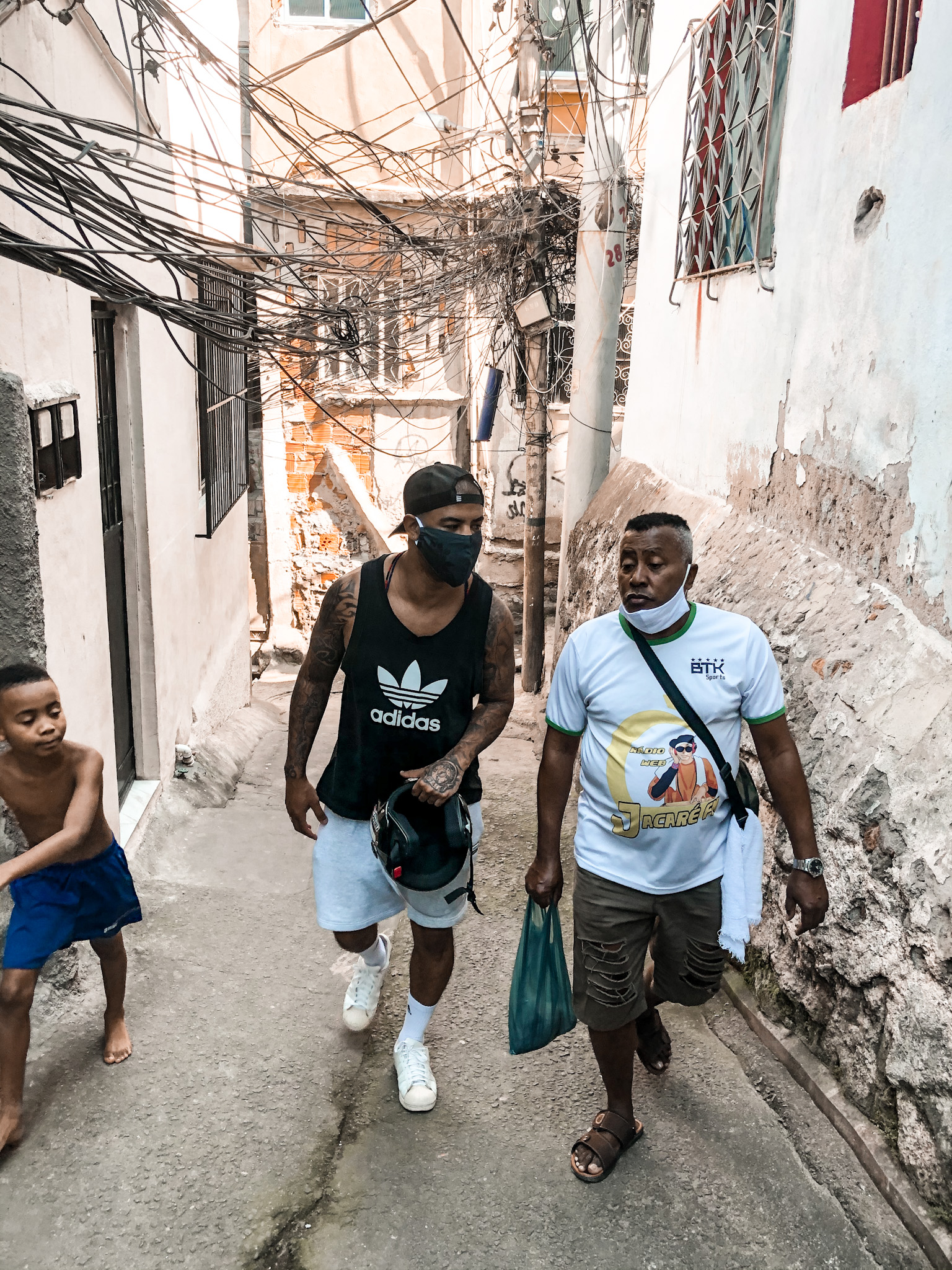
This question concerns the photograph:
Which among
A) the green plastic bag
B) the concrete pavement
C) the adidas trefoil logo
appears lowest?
the concrete pavement

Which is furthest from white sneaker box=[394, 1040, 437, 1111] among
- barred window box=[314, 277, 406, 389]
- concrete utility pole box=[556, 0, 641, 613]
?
concrete utility pole box=[556, 0, 641, 613]

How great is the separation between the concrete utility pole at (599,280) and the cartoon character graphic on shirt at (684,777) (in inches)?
176

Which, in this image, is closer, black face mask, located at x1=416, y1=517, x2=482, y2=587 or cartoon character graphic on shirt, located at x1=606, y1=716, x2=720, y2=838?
cartoon character graphic on shirt, located at x1=606, y1=716, x2=720, y2=838

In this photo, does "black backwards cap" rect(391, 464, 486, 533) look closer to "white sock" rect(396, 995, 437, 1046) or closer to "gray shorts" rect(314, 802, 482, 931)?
"gray shorts" rect(314, 802, 482, 931)

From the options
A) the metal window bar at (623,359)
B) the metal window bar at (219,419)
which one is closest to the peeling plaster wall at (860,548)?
the metal window bar at (219,419)

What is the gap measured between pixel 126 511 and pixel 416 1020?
A: 282 centimetres

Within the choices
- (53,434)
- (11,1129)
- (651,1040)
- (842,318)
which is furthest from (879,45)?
(11,1129)

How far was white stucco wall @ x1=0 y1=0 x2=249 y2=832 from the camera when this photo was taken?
122 inches

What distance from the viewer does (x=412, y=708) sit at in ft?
8.65

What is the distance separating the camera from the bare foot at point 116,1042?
2.87 m

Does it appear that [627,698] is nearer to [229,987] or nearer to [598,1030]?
[598,1030]

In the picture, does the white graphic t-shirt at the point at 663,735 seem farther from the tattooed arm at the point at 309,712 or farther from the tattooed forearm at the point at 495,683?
the tattooed arm at the point at 309,712

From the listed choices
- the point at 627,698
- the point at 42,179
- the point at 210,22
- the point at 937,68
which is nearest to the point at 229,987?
the point at 627,698

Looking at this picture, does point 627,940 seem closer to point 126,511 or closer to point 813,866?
point 813,866
